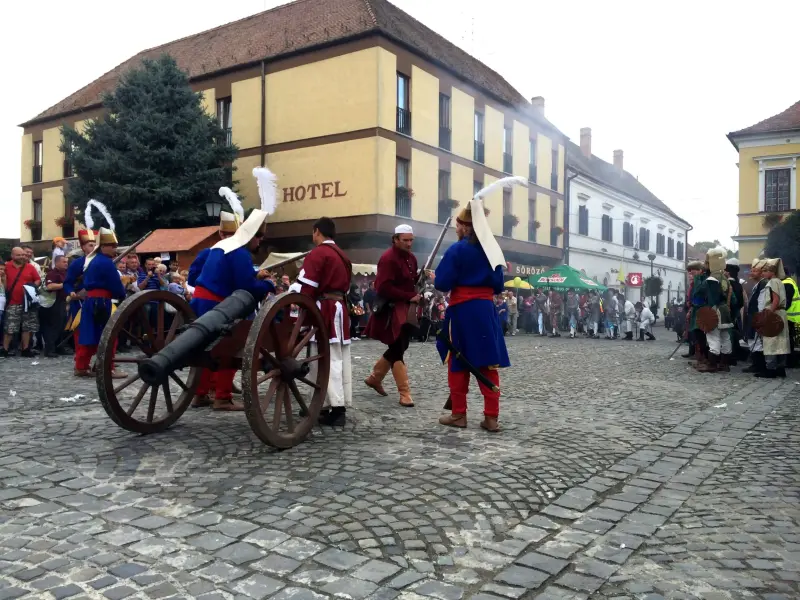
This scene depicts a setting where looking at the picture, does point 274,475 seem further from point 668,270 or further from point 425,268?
point 668,270

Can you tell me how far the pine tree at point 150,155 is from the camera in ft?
70.0

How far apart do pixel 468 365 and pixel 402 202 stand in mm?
18520

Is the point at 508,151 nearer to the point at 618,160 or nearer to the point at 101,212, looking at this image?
the point at 101,212

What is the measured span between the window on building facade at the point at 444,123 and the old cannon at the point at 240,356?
20965 mm

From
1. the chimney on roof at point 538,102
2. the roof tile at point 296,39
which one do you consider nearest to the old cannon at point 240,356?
the roof tile at point 296,39

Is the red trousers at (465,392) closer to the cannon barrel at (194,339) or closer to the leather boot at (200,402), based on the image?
the cannon barrel at (194,339)

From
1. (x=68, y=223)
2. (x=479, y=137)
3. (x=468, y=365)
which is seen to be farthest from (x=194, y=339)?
(x=68, y=223)

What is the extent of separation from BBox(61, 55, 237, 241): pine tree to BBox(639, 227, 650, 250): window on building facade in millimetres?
31062

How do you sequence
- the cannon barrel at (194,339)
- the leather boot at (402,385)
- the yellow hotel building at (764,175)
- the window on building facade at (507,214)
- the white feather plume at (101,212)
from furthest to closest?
the yellow hotel building at (764,175) < the window on building facade at (507,214) < the white feather plume at (101,212) < the leather boot at (402,385) < the cannon barrel at (194,339)

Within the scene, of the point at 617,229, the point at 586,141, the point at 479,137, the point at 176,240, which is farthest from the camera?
the point at 586,141

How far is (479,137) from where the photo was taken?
2748 centimetres

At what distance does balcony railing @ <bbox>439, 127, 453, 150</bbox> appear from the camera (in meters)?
25.2

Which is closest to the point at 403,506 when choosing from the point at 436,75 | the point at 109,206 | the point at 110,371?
the point at 110,371

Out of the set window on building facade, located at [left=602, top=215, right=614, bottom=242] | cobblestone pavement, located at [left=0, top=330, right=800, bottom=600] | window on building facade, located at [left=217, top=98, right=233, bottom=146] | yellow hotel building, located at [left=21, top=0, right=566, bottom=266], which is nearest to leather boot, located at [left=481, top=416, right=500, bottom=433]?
cobblestone pavement, located at [left=0, top=330, right=800, bottom=600]
